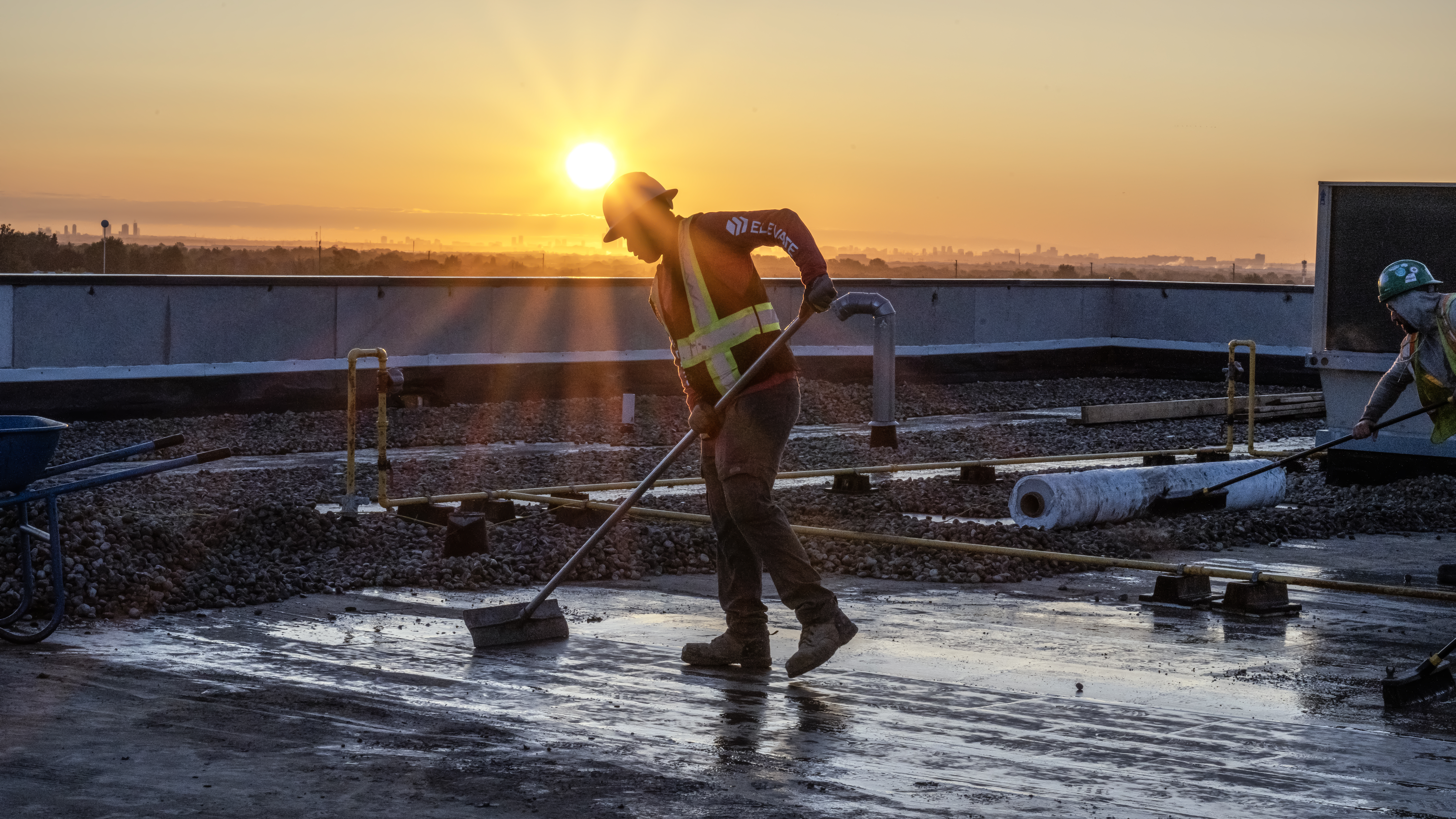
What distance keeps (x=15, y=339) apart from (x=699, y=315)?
1466 centimetres

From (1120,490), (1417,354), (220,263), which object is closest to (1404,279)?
(1417,354)

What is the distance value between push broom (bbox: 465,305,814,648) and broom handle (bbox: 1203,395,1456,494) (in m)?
3.97

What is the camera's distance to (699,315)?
22.3 ft

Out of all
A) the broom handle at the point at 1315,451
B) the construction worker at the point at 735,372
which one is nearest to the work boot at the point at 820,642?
the construction worker at the point at 735,372

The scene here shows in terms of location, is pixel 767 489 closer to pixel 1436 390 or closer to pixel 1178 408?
pixel 1436 390

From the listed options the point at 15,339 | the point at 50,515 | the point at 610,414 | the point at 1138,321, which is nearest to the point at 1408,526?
the point at 50,515

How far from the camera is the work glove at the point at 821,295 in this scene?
6.26m

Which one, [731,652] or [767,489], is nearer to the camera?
[767,489]

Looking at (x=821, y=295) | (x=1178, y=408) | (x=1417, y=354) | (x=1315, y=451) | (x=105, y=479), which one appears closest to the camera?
(x=821, y=295)

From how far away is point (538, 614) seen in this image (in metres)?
7.40

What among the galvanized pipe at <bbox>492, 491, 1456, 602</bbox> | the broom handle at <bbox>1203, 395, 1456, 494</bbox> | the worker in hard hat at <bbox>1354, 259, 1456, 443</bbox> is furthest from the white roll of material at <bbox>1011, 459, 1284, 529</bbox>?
the worker in hard hat at <bbox>1354, 259, 1456, 443</bbox>

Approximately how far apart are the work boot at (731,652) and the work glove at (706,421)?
83cm

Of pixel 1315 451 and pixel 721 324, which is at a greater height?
pixel 721 324

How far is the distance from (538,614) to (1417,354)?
4946mm
